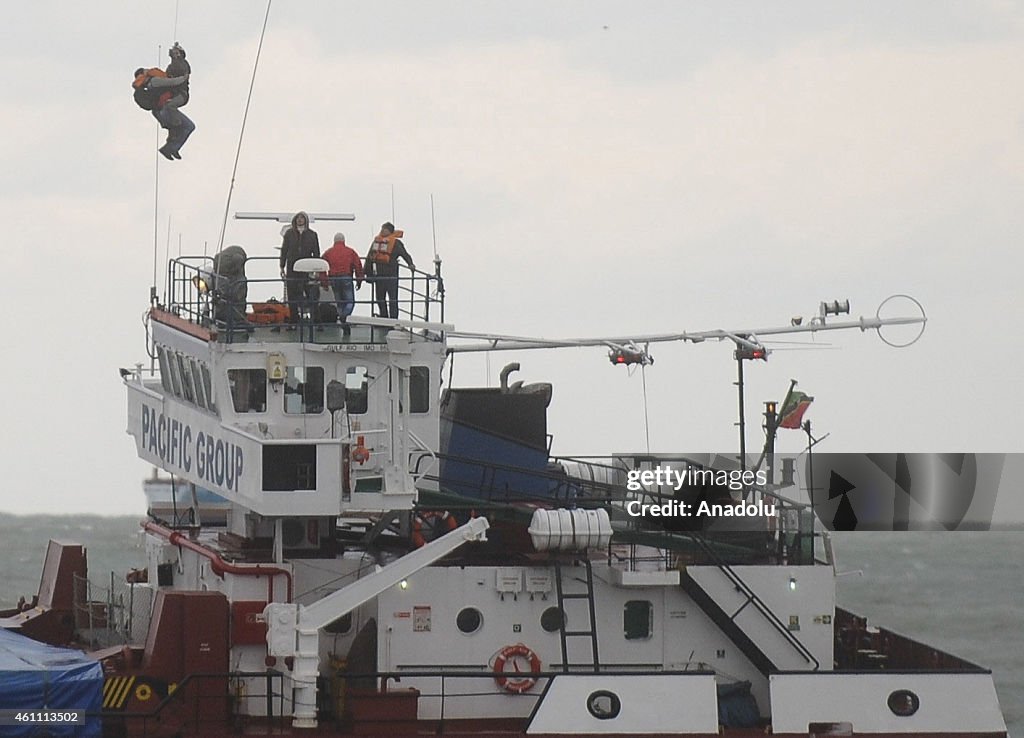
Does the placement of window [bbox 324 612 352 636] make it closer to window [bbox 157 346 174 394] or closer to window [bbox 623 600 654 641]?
window [bbox 623 600 654 641]

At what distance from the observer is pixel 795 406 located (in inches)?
1196

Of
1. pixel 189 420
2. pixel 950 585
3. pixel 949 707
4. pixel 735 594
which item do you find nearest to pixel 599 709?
pixel 735 594

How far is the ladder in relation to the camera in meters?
27.1

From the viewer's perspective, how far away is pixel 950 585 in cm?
8400

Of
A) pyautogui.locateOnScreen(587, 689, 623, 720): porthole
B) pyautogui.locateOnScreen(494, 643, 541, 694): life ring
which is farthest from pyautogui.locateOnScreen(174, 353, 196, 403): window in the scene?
pyautogui.locateOnScreen(587, 689, 623, 720): porthole

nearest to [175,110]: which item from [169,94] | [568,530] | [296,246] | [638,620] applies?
[169,94]

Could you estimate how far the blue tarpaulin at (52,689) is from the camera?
2516 centimetres

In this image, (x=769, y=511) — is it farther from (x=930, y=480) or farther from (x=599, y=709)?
(x=930, y=480)

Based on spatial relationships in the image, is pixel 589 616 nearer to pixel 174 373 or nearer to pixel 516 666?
pixel 516 666

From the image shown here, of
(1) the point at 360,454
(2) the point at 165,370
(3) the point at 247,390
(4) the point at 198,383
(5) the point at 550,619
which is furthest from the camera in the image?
(2) the point at 165,370

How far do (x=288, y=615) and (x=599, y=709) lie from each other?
399cm

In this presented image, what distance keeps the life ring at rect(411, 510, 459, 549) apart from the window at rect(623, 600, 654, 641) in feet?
8.28

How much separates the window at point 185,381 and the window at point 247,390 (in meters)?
1.54

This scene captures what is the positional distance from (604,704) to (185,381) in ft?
24.0
